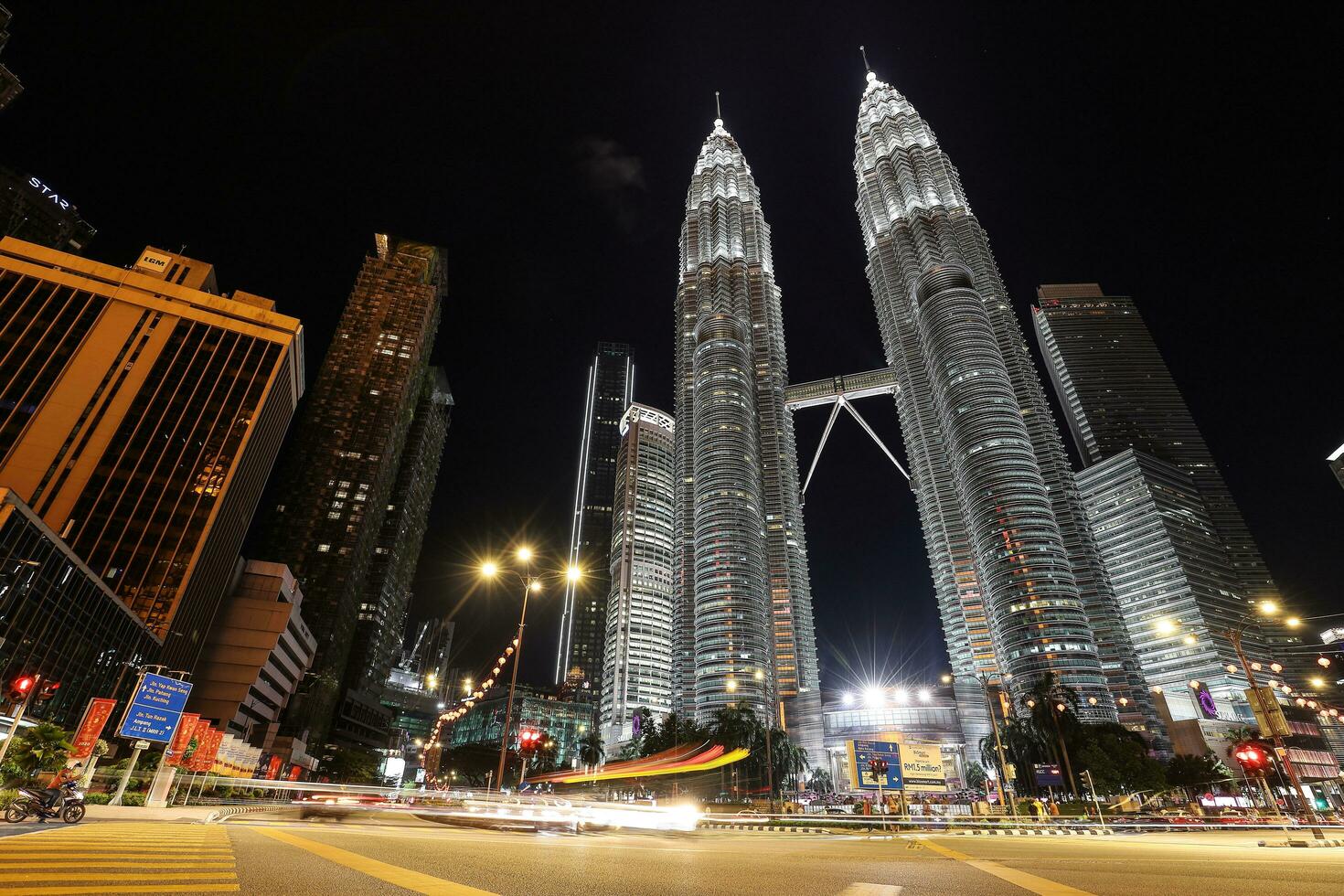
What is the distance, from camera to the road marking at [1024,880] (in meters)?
6.48

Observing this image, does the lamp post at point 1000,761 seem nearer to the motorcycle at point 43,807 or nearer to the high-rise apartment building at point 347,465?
the motorcycle at point 43,807

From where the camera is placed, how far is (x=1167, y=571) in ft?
583

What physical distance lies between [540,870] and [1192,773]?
4020 inches

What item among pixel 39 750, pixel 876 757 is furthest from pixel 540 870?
pixel 876 757

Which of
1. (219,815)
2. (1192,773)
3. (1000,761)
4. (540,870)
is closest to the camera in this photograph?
(540,870)

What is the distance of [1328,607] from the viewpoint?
145000mm

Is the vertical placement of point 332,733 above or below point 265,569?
below

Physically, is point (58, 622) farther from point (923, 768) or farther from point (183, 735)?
point (923, 768)

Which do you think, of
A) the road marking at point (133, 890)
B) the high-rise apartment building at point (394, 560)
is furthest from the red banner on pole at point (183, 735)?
the high-rise apartment building at point (394, 560)

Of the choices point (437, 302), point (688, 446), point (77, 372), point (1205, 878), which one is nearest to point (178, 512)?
point (77, 372)

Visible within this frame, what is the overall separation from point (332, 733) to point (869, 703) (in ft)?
421

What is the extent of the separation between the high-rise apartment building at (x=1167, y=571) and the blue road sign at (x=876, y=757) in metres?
168

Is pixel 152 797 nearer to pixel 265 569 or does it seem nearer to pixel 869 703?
pixel 265 569

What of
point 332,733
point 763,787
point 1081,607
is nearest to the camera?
point 763,787
